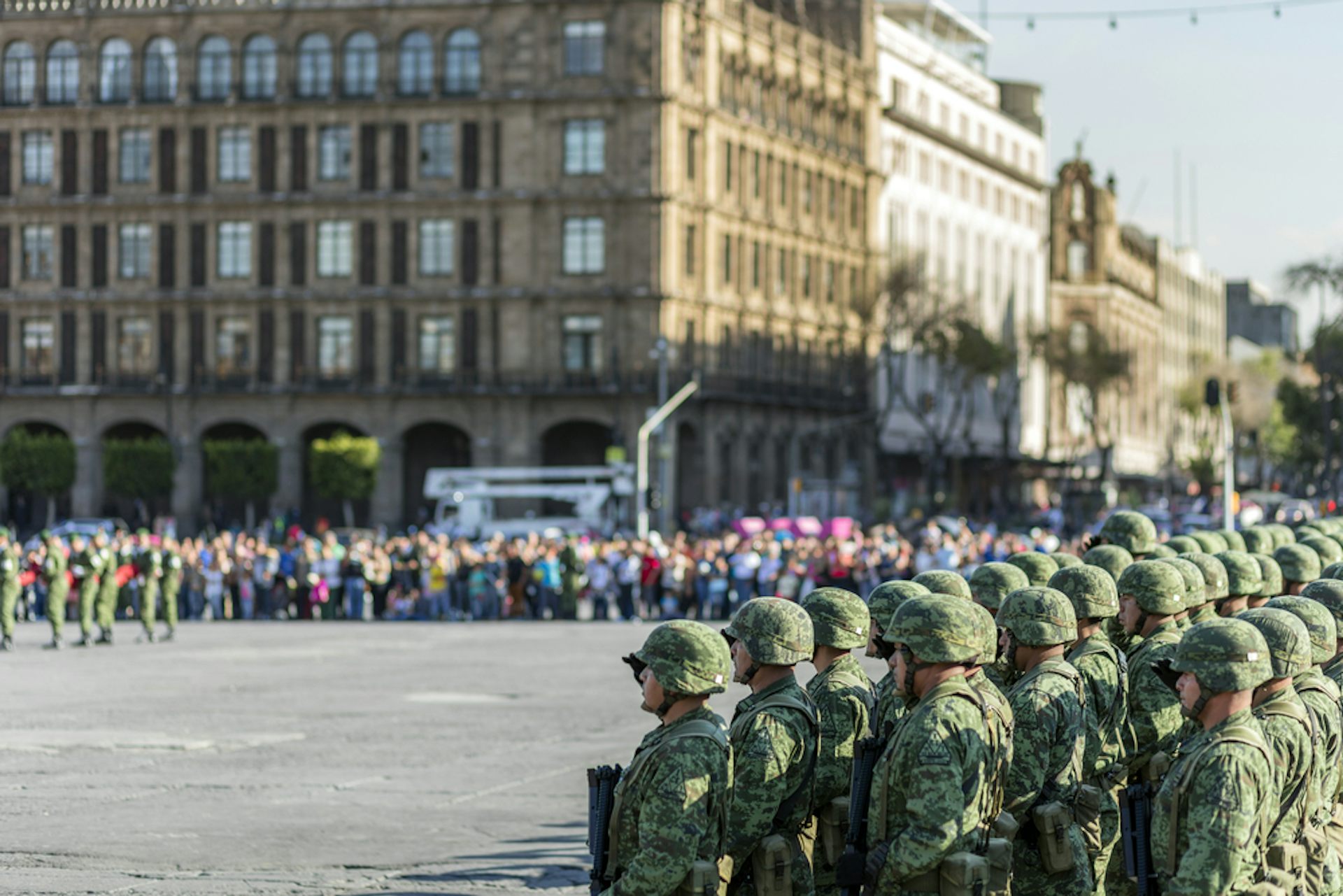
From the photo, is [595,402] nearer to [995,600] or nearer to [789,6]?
[789,6]

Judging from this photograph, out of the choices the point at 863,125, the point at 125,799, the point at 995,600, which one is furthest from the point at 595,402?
the point at 995,600

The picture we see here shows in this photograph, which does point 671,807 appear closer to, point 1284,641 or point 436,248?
point 1284,641

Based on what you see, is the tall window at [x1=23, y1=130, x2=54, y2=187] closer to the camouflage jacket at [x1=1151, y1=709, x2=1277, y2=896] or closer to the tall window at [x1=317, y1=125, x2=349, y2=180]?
the tall window at [x1=317, y1=125, x2=349, y2=180]

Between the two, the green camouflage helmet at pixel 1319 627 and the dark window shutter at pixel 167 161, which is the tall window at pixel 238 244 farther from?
the green camouflage helmet at pixel 1319 627

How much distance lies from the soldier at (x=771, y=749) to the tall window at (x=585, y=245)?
62965 millimetres

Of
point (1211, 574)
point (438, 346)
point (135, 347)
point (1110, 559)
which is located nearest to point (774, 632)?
point (1211, 574)

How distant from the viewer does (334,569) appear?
41062 millimetres

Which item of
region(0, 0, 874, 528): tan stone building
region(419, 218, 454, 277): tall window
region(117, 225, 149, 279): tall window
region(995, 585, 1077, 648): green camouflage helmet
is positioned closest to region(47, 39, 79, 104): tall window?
region(0, 0, 874, 528): tan stone building

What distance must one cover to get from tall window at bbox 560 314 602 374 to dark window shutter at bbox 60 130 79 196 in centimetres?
1820

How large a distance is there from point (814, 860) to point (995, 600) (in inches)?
103

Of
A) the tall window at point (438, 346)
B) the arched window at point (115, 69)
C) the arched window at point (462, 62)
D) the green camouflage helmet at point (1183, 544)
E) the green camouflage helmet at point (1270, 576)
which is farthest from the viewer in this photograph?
the arched window at point (115, 69)

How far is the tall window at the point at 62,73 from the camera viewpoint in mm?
73688

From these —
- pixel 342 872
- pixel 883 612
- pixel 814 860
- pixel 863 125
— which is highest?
pixel 863 125

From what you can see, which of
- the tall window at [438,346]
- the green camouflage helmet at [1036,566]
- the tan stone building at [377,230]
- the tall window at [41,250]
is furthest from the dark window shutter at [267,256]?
the green camouflage helmet at [1036,566]
